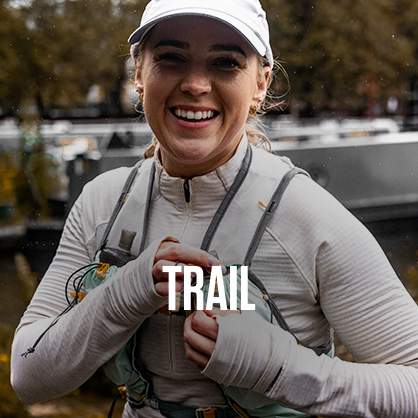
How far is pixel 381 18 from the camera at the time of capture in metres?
1.92

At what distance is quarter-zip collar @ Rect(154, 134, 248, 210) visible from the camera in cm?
101

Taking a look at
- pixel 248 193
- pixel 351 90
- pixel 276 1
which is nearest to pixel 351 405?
pixel 248 193

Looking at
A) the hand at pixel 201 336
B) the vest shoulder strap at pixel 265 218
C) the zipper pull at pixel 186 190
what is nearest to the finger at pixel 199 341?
the hand at pixel 201 336

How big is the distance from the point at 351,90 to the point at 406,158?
301mm

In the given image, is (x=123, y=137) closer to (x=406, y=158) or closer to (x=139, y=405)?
(x=406, y=158)

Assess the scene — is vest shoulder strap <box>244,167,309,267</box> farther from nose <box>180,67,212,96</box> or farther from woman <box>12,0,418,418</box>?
nose <box>180,67,212,96</box>

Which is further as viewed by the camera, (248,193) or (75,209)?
(75,209)

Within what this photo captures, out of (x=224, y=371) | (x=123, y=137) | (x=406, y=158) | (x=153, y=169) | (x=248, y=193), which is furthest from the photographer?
(x=123, y=137)

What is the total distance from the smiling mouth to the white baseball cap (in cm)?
13

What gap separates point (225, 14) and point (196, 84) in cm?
12

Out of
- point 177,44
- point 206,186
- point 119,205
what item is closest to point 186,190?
point 206,186

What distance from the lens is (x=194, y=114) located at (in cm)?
92

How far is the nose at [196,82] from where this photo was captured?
35.8 inches

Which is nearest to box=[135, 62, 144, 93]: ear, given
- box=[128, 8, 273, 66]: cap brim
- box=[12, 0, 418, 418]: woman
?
box=[12, 0, 418, 418]: woman
